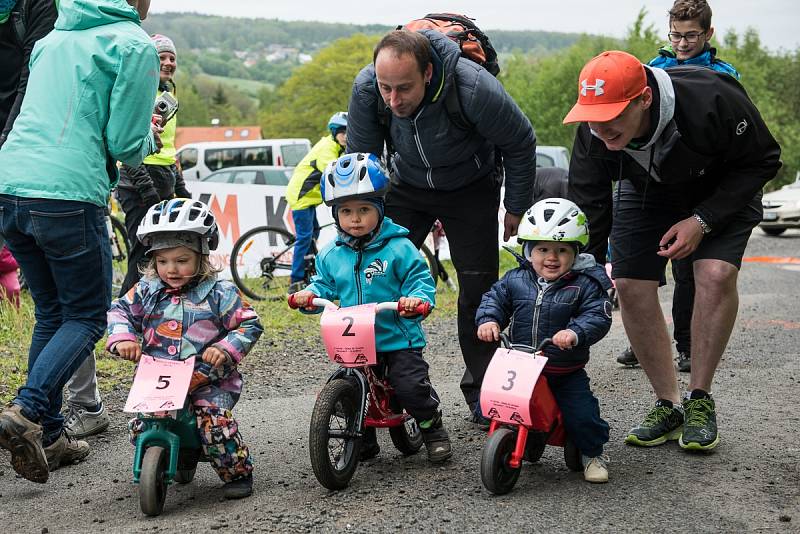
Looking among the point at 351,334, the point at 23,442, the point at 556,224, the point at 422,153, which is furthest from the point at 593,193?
the point at 23,442

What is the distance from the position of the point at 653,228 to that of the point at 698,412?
3.21ft

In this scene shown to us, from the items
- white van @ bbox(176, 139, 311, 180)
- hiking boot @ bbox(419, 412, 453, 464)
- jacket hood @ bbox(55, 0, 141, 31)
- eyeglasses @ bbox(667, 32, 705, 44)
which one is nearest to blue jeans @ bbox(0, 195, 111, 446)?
jacket hood @ bbox(55, 0, 141, 31)

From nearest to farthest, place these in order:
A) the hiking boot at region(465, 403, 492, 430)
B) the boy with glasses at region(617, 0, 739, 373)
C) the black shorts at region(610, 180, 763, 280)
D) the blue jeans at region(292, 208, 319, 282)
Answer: the black shorts at region(610, 180, 763, 280)
the hiking boot at region(465, 403, 492, 430)
the boy with glasses at region(617, 0, 739, 373)
the blue jeans at region(292, 208, 319, 282)

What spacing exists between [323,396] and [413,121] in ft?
5.01

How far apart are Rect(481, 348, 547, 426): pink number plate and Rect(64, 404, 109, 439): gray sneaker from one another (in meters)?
2.53

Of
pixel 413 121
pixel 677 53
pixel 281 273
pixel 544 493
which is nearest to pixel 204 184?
pixel 281 273

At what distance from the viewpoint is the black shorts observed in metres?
4.89

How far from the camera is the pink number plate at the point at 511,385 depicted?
431 cm

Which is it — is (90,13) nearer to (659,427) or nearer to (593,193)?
(593,193)

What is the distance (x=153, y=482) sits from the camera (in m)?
4.20

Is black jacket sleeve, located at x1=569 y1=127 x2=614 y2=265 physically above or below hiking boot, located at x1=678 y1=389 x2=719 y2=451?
above

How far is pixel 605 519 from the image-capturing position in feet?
13.4

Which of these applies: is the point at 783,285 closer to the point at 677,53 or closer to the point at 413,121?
the point at 677,53

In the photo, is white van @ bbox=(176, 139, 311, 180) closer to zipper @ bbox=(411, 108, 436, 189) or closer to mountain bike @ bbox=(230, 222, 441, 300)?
mountain bike @ bbox=(230, 222, 441, 300)
